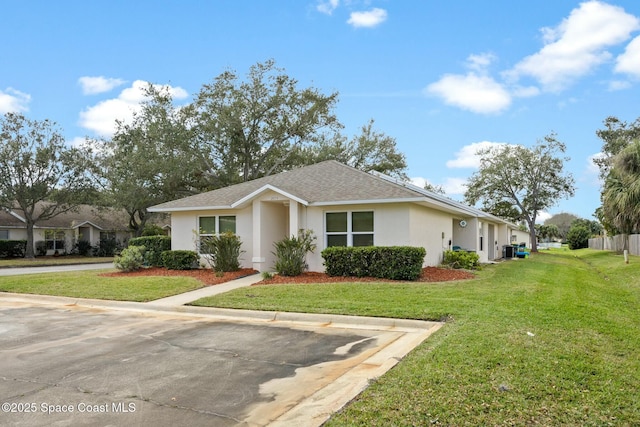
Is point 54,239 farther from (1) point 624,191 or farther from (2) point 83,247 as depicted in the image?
(1) point 624,191

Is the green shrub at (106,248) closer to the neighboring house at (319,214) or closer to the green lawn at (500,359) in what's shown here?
the neighboring house at (319,214)

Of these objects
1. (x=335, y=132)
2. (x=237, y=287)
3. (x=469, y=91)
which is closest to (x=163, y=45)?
(x=237, y=287)

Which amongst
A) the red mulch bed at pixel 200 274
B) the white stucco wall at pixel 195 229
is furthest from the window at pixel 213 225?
the red mulch bed at pixel 200 274

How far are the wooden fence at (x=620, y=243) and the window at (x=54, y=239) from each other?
136 ft

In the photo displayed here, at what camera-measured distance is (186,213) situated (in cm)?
1861

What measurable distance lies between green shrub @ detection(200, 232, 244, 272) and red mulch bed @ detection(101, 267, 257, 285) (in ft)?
0.87

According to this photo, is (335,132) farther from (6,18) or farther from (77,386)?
(77,386)

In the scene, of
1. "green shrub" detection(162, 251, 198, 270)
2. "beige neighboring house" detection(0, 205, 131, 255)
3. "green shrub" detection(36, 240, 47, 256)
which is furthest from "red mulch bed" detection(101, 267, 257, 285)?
"green shrub" detection(36, 240, 47, 256)

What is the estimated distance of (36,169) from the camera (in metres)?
31.2

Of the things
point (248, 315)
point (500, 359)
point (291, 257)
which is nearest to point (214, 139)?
point (291, 257)

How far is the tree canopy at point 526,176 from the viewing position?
45.6m

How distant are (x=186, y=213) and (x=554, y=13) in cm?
1491

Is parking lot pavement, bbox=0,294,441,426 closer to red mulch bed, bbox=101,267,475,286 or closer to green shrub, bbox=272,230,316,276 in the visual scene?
red mulch bed, bbox=101,267,475,286

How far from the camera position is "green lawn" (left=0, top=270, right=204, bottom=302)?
1219 cm
